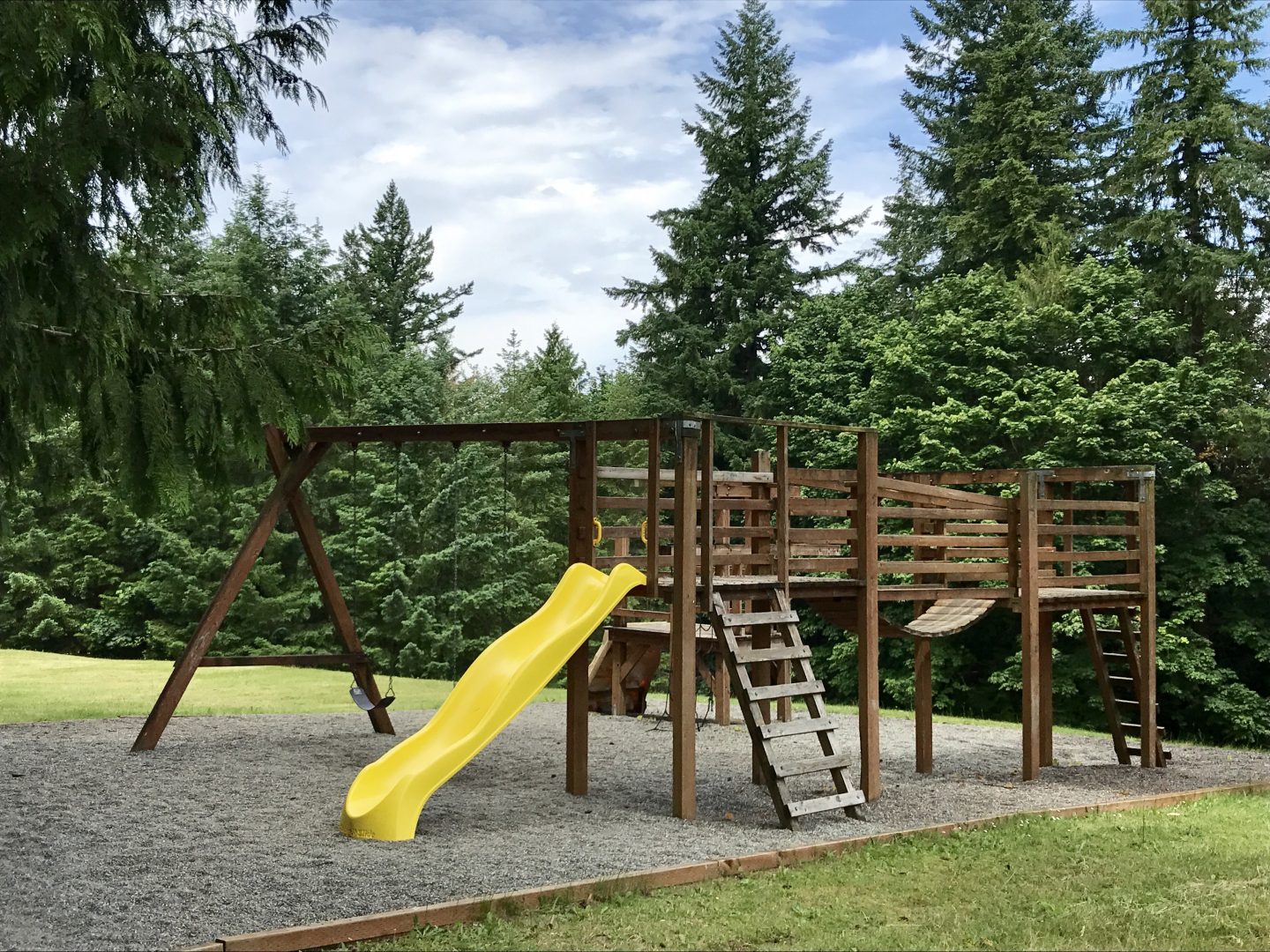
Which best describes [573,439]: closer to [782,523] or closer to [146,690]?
[782,523]

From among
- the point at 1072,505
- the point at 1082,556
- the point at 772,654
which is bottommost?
the point at 772,654

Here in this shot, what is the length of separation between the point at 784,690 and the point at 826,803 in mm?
718

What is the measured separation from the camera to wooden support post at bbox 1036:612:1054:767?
33.6 feet

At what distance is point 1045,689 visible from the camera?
34.9ft

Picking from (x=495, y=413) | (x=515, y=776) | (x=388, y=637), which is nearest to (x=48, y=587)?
(x=388, y=637)

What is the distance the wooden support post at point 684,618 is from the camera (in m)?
7.22

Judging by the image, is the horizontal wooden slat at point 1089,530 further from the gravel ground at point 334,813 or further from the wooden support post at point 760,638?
the wooden support post at point 760,638

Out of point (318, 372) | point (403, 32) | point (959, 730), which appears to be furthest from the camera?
point (403, 32)

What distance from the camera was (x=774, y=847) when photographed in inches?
251

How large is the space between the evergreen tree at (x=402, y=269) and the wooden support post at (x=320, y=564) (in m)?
21.3

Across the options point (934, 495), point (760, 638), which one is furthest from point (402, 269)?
point (760, 638)

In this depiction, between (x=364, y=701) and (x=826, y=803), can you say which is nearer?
(x=826, y=803)

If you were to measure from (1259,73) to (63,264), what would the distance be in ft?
64.2

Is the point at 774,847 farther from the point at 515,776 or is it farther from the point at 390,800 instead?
the point at 515,776
